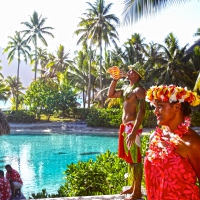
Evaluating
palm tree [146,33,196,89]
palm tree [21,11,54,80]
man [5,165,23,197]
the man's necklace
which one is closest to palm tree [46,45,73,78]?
palm tree [21,11,54,80]

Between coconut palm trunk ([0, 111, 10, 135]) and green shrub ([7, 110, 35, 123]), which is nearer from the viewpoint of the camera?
coconut palm trunk ([0, 111, 10, 135])

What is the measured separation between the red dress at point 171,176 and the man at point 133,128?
160 centimetres

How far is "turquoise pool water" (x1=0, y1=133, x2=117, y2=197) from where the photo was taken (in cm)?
1107

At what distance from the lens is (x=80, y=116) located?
29.5 metres

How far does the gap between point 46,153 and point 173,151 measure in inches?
586

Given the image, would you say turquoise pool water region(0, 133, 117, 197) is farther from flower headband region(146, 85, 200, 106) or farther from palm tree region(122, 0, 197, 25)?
flower headband region(146, 85, 200, 106)

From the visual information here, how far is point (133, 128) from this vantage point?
140 inches

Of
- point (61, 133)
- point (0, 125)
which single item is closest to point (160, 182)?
point (0, 125)

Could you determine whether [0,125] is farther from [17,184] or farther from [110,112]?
[110,112]

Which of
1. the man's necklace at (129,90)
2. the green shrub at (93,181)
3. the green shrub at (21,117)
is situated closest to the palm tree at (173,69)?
the green shrub at (21,117)

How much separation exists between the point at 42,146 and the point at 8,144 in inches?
89.4

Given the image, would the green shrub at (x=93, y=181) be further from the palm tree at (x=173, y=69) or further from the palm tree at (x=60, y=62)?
the palm tree at (x=60, y=62)

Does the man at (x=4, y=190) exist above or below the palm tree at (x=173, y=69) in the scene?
below

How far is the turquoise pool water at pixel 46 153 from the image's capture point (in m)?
11.1
